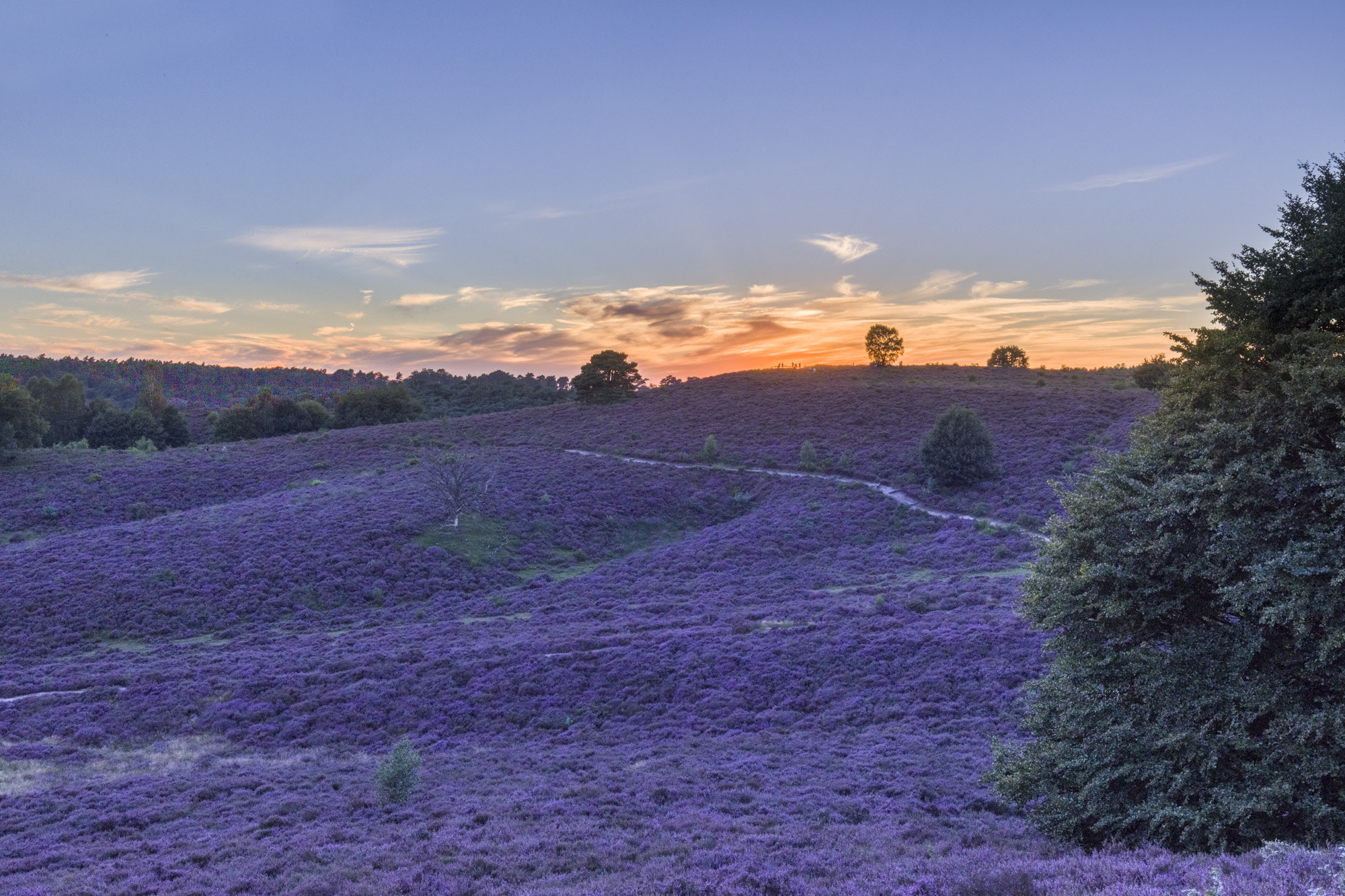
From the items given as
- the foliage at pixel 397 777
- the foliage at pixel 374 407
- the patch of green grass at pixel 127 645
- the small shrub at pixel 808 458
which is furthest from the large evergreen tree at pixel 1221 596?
the foliage at pixel 374 407

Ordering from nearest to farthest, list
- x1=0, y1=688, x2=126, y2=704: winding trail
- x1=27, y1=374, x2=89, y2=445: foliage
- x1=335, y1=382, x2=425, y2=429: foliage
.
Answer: x1=0, y1=688, x2=126, y2=704: winding trail, x1=27, y1=374, x2=89, y2=445: foliage, x1=335, y1=382, x2=425, y2=429: foliage

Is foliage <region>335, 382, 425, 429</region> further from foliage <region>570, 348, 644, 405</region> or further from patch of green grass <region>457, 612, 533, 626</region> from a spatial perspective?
patch of green grass <region>457, 612, 533, 626</region>

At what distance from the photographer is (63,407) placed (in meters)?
85.9

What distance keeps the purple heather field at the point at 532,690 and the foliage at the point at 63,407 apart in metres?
37.6

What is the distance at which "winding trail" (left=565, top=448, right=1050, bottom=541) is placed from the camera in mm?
39781

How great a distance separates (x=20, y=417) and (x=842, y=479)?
6928 centimetres

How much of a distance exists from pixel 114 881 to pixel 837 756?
1339 centimetres

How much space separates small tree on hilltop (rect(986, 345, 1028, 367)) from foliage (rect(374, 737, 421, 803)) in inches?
4845

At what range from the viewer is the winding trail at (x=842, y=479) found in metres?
39.8

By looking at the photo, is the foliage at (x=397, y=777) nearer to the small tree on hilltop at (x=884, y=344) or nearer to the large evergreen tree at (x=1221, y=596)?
the large evergreen tree at (x=1221, y=596)

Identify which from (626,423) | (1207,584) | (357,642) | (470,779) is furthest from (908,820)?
(626,423)

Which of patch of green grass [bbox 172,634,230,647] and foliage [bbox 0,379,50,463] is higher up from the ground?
foliage [bbox 0,379,50,463]

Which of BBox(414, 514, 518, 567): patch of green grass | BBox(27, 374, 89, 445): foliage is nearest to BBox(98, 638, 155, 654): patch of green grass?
BBox(414, 514, 518, 567): patch of green grass

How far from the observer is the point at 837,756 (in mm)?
15664
